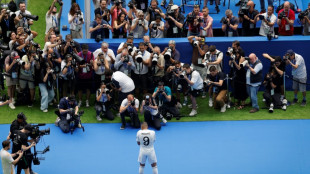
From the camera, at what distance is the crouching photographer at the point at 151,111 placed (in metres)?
18.1

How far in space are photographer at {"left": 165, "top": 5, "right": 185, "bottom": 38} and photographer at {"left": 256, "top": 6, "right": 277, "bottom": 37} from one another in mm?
2223

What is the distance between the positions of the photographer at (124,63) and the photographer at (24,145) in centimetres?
400

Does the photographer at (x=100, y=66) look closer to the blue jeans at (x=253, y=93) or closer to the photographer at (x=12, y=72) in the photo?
the photographer at (x=12, y=72)

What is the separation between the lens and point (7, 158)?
15.1 m

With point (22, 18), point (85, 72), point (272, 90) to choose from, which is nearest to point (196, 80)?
point (272, 90)

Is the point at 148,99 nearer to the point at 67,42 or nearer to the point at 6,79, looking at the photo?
the point at 67,42

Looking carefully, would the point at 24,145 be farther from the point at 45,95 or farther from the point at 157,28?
the point at 157,28

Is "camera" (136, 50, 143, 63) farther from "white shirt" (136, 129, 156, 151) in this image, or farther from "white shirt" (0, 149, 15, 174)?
"white shirt" (0, 149, 15, 174)

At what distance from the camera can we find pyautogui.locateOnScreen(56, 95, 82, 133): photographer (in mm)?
18031

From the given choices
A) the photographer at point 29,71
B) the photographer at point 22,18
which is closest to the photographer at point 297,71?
the photographer at point 29,71

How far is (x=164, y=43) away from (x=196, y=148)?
3.61 meters

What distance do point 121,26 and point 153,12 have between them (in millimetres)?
991

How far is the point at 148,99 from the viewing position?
59.3 ft

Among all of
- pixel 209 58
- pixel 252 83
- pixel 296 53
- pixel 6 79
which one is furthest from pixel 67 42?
pixel 296 53
